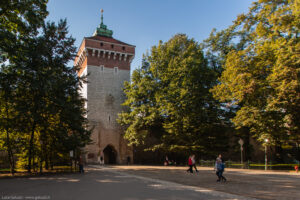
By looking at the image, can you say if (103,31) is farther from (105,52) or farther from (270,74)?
(270,74)

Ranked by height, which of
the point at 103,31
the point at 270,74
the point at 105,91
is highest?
the point at 103,31

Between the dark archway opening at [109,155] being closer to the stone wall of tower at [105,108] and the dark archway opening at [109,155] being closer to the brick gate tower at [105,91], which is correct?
the brick gate tower at [105,91]

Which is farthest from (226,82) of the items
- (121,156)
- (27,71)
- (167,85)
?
(121,156)

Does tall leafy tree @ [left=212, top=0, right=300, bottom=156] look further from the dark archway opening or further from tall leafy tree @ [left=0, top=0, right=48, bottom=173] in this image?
the dark archway opening

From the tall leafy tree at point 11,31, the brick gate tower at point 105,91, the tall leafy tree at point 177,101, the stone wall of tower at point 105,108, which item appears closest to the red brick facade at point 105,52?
the brick gate tower at point 105,91

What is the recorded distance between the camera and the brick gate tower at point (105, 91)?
3434 cm

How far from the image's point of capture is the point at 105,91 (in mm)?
35844

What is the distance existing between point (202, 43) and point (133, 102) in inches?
462

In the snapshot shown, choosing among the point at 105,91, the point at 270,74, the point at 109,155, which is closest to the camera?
the point at 270,74

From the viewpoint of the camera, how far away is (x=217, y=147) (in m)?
29.1

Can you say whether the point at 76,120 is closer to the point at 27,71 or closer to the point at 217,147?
the point at 27,71

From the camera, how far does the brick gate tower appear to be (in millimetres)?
34344

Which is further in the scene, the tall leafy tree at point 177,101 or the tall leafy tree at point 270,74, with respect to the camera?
the tall leafy tree at point 177,101

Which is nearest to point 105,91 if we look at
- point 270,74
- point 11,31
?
point 11,31
